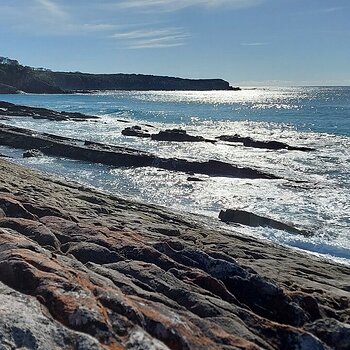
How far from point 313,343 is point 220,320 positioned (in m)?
1.31

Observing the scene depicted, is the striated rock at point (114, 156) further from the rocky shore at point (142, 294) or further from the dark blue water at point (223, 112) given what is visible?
the dark blue water at point (223, 112)

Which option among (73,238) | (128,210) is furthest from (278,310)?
(128,210)

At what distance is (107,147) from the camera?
3484 cm

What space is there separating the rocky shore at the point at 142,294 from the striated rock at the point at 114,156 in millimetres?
17767

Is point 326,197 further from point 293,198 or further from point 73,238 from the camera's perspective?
point 73,238

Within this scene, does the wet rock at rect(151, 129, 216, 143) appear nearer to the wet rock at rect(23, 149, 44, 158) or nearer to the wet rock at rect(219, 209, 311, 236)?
the wet rock at rect(23, 149, 44, 158)

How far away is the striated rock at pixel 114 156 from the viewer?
28422 mm

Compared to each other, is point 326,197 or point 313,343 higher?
point 313,343

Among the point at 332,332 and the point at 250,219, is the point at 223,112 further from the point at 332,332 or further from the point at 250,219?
the point at 332,332

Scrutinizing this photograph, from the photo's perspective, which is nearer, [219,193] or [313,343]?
[313,343]

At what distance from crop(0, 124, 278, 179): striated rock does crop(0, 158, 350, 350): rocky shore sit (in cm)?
1777

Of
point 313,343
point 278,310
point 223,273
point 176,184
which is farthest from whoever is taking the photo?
point 176,184

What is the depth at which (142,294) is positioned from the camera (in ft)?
22.6

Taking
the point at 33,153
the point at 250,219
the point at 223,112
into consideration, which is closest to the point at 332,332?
the point at 250,219
